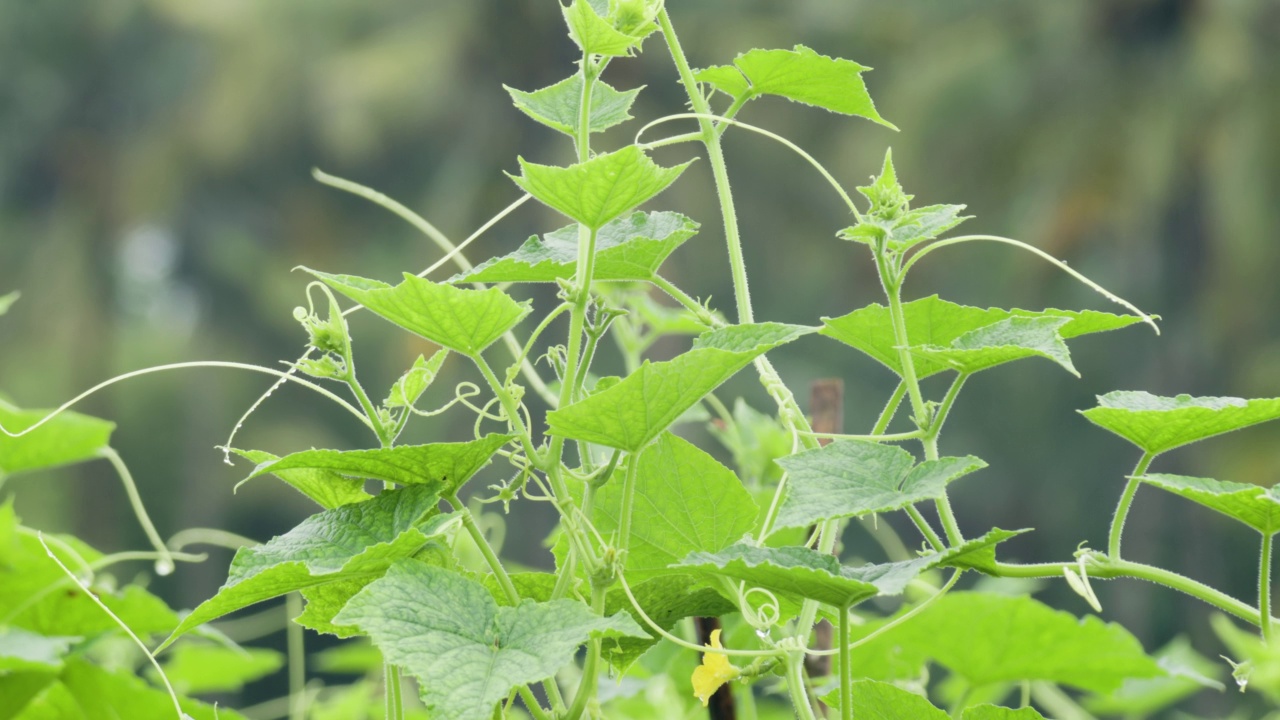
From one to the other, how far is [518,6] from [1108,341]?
483 centimetres

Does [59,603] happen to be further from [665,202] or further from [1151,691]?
[665,202]

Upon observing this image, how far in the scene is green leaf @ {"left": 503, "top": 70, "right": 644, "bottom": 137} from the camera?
381mm

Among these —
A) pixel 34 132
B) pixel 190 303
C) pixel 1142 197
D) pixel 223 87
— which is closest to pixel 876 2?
pixel 1142 197

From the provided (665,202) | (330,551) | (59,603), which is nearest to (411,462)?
(330,551)

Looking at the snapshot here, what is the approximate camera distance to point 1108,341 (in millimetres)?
8586

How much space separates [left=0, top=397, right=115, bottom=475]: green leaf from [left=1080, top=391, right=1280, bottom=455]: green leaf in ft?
1.35

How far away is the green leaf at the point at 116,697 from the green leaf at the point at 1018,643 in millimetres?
271

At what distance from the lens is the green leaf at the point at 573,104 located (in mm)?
381

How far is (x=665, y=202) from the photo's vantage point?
270 inches

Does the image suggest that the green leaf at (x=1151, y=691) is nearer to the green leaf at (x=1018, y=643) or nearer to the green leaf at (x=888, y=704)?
the green leaf at (x=1018, y=643)

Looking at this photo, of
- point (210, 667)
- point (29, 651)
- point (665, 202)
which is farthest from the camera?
point (665, 202)

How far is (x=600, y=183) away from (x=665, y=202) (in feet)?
21.6

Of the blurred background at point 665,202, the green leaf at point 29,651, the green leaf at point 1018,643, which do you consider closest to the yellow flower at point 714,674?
the green leaf at point 1018,643

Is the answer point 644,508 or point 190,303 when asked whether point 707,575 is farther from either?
point 190,303
